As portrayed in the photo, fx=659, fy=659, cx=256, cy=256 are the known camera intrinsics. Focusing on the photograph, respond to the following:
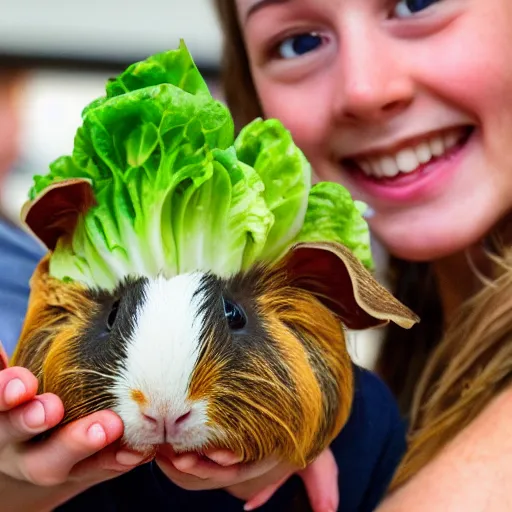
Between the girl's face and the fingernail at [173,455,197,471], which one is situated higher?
the girl's face

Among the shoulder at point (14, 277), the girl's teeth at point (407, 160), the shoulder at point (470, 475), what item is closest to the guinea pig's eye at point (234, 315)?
the shoulder at point (470, 475)

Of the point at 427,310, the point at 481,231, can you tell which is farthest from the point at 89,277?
the point at 427,310

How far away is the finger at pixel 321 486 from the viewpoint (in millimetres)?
650

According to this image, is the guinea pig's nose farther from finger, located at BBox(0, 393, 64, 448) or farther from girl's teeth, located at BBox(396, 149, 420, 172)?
girl's teeth, located at BBox(396, 149, 420, 172)

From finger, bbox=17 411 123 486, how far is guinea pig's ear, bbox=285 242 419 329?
18 cm

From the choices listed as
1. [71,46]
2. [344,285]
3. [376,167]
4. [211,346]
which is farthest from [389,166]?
[71,46]

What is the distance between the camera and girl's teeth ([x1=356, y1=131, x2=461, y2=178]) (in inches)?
33.9

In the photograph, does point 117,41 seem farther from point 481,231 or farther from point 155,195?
point 155,195

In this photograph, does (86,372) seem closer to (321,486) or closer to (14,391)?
(14,391)

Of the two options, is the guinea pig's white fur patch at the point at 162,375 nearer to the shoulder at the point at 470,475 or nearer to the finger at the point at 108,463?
the finger at the point at 108,463

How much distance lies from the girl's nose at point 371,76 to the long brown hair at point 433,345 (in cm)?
24

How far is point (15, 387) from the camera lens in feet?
1.45

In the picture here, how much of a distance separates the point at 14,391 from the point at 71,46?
7.61 ft

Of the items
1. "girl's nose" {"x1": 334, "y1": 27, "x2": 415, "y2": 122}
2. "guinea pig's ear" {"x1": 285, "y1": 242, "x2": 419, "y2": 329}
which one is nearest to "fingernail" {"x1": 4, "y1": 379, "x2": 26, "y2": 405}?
"guinea pig's ear" {"x1": 285, "y1": 242, "x2": 419, "y2": 329}
